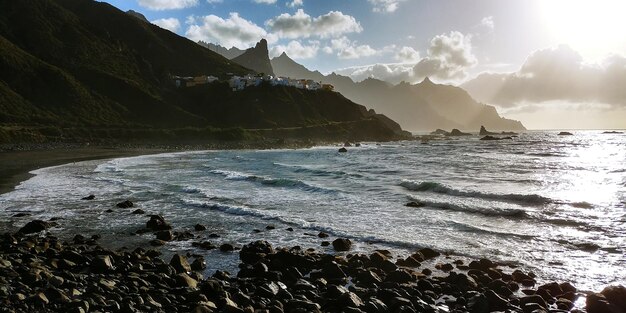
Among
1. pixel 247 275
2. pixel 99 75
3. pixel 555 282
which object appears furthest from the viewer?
pixel 99 75

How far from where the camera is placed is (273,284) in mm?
10859

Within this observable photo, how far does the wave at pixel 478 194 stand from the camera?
2512cm

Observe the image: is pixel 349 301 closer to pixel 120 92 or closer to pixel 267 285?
pixel 267 285

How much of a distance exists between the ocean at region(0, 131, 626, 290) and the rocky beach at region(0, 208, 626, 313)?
1.22 m

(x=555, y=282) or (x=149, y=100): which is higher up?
(x=149, y=100)

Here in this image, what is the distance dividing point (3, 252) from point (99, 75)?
124 meters

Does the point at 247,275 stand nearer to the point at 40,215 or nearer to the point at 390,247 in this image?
the point at 390,247

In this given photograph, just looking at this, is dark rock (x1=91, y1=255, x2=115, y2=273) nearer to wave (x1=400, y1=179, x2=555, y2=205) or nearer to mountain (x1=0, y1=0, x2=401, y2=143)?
wave (x1=400, y1=179, x2=555, y2=205)

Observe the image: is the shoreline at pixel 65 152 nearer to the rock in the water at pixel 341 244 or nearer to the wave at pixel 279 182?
the wave at pixel 279 182

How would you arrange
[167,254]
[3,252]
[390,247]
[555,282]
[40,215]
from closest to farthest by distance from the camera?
1. [555,282]
2. [3,252]
3. [167,254]
4. [390,247]
5. [40,215]

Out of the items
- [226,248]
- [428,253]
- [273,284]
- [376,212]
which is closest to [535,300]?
[428,253]

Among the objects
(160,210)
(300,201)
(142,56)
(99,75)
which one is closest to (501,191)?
(300,201)

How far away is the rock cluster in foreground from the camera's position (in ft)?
30.1

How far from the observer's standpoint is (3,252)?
1297cm
